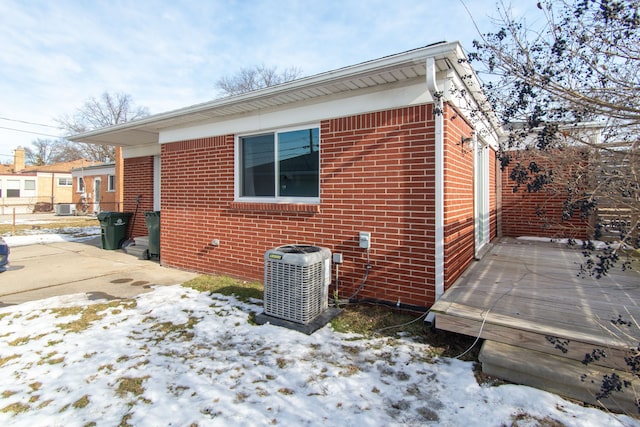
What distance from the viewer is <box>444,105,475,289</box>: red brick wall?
4.06m

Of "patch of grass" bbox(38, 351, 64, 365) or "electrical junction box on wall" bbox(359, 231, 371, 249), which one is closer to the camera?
"patch of grass" bbox(38, 351, 64, 365)

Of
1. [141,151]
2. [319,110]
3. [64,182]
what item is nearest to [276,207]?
[319,110]

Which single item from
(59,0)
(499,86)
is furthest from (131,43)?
(499,86)

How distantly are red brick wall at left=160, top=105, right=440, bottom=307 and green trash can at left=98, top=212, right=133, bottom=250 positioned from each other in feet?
15.9

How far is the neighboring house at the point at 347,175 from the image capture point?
3.94m

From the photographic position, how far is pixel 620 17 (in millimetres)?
1981

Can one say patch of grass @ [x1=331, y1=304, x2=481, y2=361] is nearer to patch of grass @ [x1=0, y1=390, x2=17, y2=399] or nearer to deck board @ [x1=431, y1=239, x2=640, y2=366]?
deck board @ [x1=431, y1=239, x2=640, y2=366]

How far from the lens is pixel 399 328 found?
3670mm

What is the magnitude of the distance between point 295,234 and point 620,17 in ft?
13.5

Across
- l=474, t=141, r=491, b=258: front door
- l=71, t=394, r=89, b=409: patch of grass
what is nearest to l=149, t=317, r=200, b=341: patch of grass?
l=71, t=394, r=89, b=409: patch of grass

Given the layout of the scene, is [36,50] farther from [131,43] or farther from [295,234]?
[295,234]

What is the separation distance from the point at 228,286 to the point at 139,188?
551 cm

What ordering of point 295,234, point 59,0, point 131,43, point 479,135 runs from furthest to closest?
point 131,43
point 59,0
point 479,135
point 295,234

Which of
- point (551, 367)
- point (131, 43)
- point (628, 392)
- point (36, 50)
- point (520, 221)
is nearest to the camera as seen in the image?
point (628, 392)
